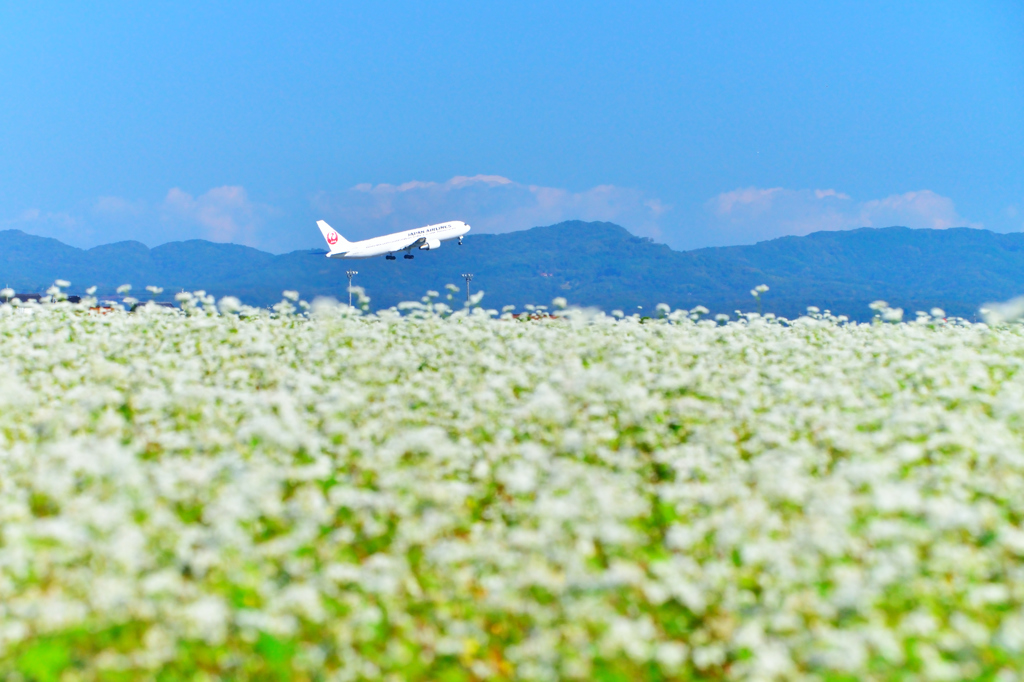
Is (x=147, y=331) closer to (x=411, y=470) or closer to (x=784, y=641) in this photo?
(x=411, y=470)

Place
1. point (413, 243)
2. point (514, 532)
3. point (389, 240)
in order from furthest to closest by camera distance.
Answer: point (389, 240)
point (413, 243)
point (514, 532)

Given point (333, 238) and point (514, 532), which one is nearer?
point (514, 532)

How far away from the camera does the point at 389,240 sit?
111m

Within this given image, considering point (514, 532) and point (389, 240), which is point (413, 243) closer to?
point (389, 240)

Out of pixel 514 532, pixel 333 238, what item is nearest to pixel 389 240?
pixel 333 238

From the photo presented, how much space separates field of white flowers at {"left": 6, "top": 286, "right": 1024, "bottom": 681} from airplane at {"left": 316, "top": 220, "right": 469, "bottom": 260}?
88156mm

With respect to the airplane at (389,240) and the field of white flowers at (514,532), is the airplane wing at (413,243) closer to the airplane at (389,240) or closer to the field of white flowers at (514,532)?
the airplane at (389,240)

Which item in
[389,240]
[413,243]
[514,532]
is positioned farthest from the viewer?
[389,240]

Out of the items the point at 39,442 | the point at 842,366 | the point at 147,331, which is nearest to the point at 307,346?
the point at 147,331

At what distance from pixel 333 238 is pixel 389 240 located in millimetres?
A: 9393

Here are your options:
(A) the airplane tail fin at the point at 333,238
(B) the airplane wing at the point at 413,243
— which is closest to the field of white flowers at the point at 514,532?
(B) the airplane wing at the point at 413,243

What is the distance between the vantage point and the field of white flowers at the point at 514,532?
19.2 ft

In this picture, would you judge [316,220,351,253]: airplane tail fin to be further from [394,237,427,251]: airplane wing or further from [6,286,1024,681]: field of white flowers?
[6,286,1024,681]: field of white flowers

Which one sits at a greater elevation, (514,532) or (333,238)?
(333,238)
